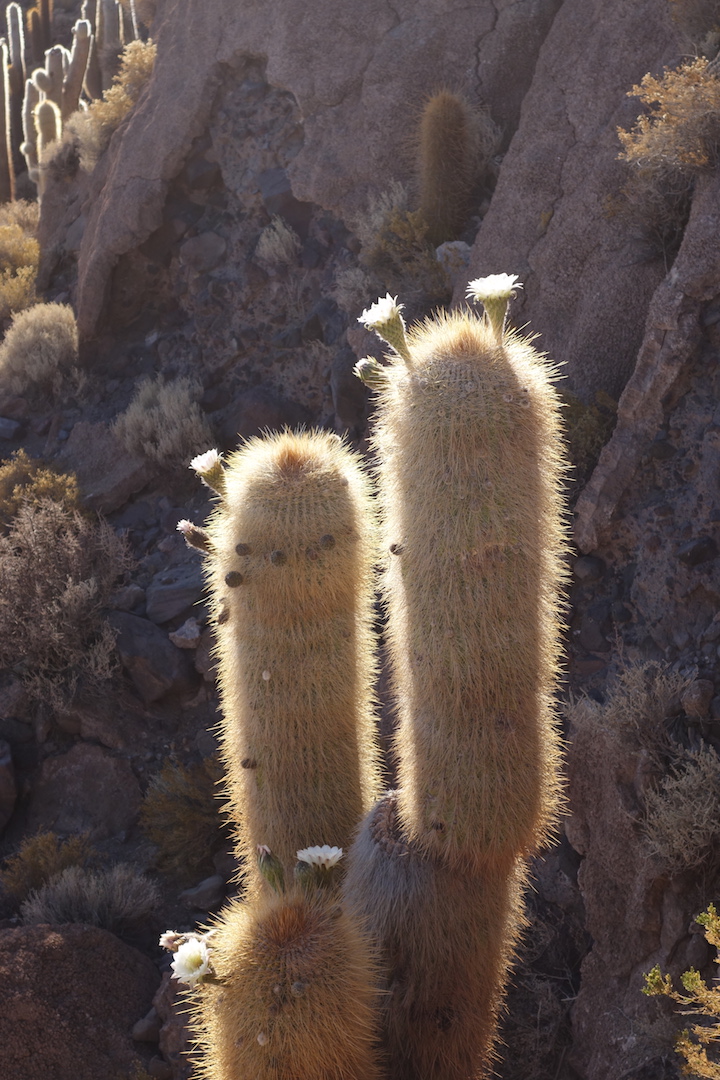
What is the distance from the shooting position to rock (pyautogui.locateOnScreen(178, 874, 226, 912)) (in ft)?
17.2

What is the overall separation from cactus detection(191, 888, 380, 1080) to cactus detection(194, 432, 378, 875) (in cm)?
93

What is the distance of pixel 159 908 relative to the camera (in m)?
5.31

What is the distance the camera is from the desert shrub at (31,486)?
748cm

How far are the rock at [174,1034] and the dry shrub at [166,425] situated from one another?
439cm

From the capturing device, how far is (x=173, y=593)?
6746 millimetres

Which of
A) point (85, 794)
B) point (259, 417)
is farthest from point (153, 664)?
point (259, 417)

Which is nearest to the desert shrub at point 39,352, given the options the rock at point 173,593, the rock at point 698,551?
the rock at point 173,593

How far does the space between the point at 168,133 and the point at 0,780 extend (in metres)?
6.56

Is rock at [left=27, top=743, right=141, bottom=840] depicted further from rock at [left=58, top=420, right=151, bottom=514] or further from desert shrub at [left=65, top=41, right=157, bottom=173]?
desert shrub at [left=65, top=41, right=157, bottom=173]

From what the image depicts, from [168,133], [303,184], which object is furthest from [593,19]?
[168,133]

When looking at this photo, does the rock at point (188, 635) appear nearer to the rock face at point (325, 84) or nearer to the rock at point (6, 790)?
the rock at point (6, 790)

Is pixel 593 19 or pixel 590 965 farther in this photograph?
pixel 593 19

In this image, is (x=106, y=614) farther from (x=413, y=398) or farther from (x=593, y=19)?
(x=593, y=19)

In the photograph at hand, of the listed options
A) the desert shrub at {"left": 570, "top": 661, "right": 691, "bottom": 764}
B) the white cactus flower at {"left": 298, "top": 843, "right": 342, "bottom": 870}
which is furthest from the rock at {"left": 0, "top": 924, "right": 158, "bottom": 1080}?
the desert shrub at {"left": 570, "top": 661, "right": 691, "bottom": 764}
